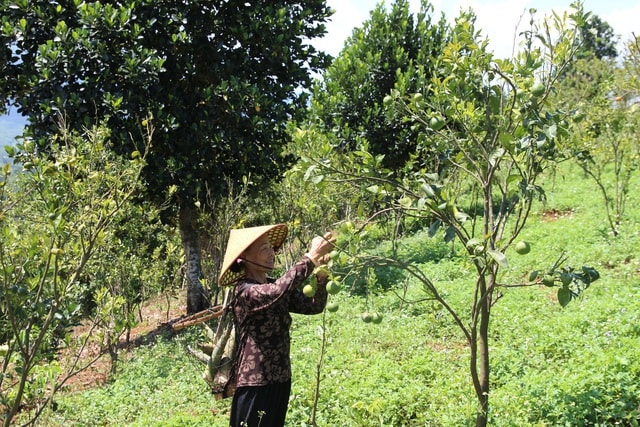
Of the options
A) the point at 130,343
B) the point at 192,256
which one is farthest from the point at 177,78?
the point at 130,343

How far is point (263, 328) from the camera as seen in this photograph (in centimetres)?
315

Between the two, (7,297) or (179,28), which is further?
(179,28)

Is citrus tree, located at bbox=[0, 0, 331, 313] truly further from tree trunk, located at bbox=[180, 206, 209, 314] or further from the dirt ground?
the dirt ground

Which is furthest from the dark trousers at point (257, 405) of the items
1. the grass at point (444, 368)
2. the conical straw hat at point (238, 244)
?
the conical straw hat at point (238, 244)

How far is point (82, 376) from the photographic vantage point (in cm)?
817

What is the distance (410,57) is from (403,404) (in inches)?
397

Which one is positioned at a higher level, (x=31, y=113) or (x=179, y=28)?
(x=179, y=28)

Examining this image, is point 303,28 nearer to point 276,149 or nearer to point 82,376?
point 276,149

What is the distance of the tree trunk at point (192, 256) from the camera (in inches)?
361

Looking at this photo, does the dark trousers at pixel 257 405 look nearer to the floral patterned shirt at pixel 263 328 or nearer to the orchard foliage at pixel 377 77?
the floral patterned shirt at pixel 263 328

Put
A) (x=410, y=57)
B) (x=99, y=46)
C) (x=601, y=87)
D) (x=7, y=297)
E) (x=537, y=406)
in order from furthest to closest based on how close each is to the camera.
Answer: (x=410, y=57)
(x=601, y=87)
(x=99, y=46)
(x=537, y=406)
(x=7, y=297)

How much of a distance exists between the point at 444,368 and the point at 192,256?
216 inches

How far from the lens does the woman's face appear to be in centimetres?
325

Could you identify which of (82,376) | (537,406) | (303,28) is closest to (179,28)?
(303,28)
